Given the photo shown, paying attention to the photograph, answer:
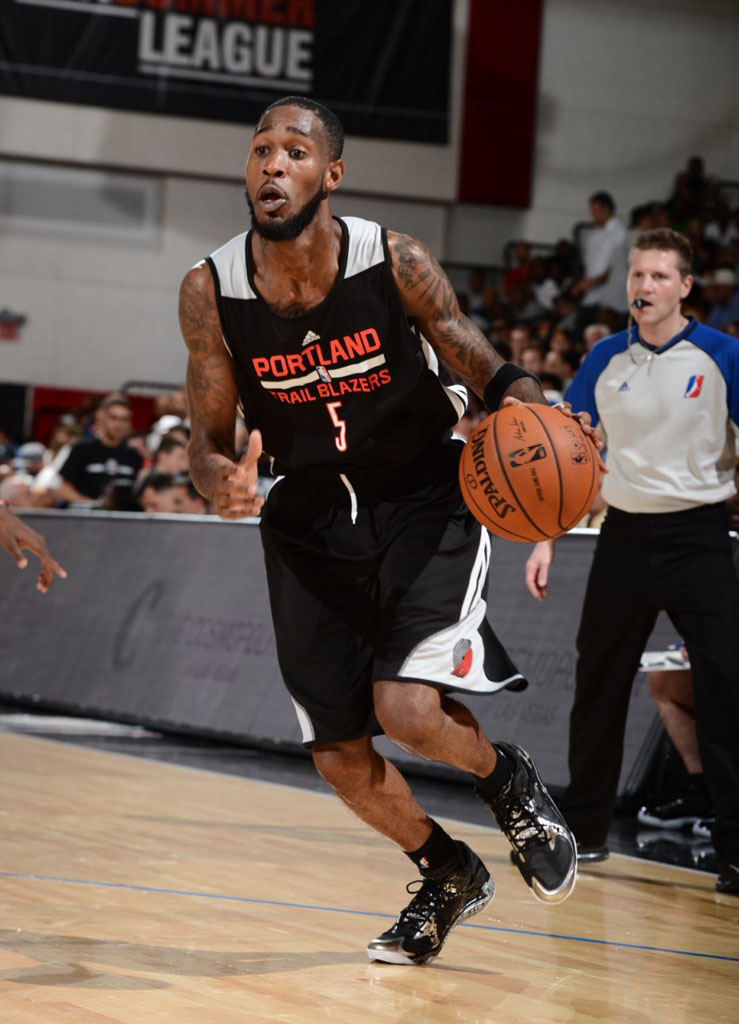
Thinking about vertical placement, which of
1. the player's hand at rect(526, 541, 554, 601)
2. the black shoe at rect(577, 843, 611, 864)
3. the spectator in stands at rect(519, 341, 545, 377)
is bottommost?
the black shoe at rect(577, 843, 611, 864)

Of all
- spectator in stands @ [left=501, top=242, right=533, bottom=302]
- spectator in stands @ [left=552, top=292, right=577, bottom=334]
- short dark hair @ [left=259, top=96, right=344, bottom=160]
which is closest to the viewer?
short dark hair @ [left=259, top=96, right=344, bottom=160]

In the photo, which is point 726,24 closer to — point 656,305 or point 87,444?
point 87,444

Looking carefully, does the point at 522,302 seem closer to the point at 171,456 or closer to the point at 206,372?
the point at 171,456

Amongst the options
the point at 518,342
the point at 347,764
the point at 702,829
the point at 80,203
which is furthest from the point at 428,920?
the point at 80,203

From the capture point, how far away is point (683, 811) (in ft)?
22.3

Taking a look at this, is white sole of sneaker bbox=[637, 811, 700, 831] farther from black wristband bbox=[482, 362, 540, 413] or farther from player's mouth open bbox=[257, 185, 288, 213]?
player's mouth open bbox=[257, 185, 288, 213]

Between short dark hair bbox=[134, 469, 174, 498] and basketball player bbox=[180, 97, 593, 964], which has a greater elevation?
basketball player bbox=[180, 97, 593, 964]

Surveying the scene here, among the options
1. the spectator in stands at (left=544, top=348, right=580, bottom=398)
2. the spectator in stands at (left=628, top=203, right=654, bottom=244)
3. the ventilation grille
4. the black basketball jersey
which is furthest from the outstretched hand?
the ventilation grille

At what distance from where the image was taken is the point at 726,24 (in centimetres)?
2048

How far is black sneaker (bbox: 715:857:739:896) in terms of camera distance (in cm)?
534

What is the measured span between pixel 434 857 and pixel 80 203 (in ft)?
55.5

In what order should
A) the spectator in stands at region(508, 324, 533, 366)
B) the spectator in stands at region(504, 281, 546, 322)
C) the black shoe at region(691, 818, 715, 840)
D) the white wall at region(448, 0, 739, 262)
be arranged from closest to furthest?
1. the black shoe at region(691, 818, 715, 840)
2. the spectator in stands at region(508, 324, 533, 366)
3. the spectator in stands at region(504, 281, 546, 322)
4. the white wall at region(448, 0, 739, 262)

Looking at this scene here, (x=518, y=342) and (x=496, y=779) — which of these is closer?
(x=496, y=779)

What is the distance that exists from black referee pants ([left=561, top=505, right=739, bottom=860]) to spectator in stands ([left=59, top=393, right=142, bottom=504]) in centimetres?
701
